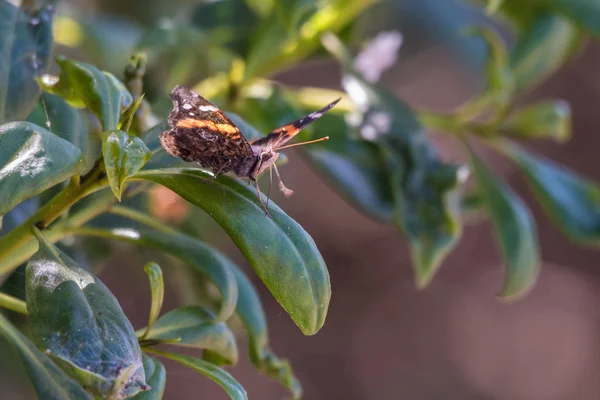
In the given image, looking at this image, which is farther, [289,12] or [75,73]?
[289,12]

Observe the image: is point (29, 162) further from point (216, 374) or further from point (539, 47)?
point (539, 47)

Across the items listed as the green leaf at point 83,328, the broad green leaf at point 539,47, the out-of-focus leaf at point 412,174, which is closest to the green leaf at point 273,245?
the green leaf at point 83,328

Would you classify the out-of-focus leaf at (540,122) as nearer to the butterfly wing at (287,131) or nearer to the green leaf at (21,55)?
the butterfly wing at (287,131)

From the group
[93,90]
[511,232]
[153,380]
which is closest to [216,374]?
[153,380]

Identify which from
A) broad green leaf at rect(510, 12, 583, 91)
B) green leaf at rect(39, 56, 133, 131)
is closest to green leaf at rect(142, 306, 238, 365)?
green leaf at rect(39, 56, 133, 131)

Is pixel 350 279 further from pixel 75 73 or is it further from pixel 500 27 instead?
pixel 75 73

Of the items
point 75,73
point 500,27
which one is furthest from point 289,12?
point 500,27
